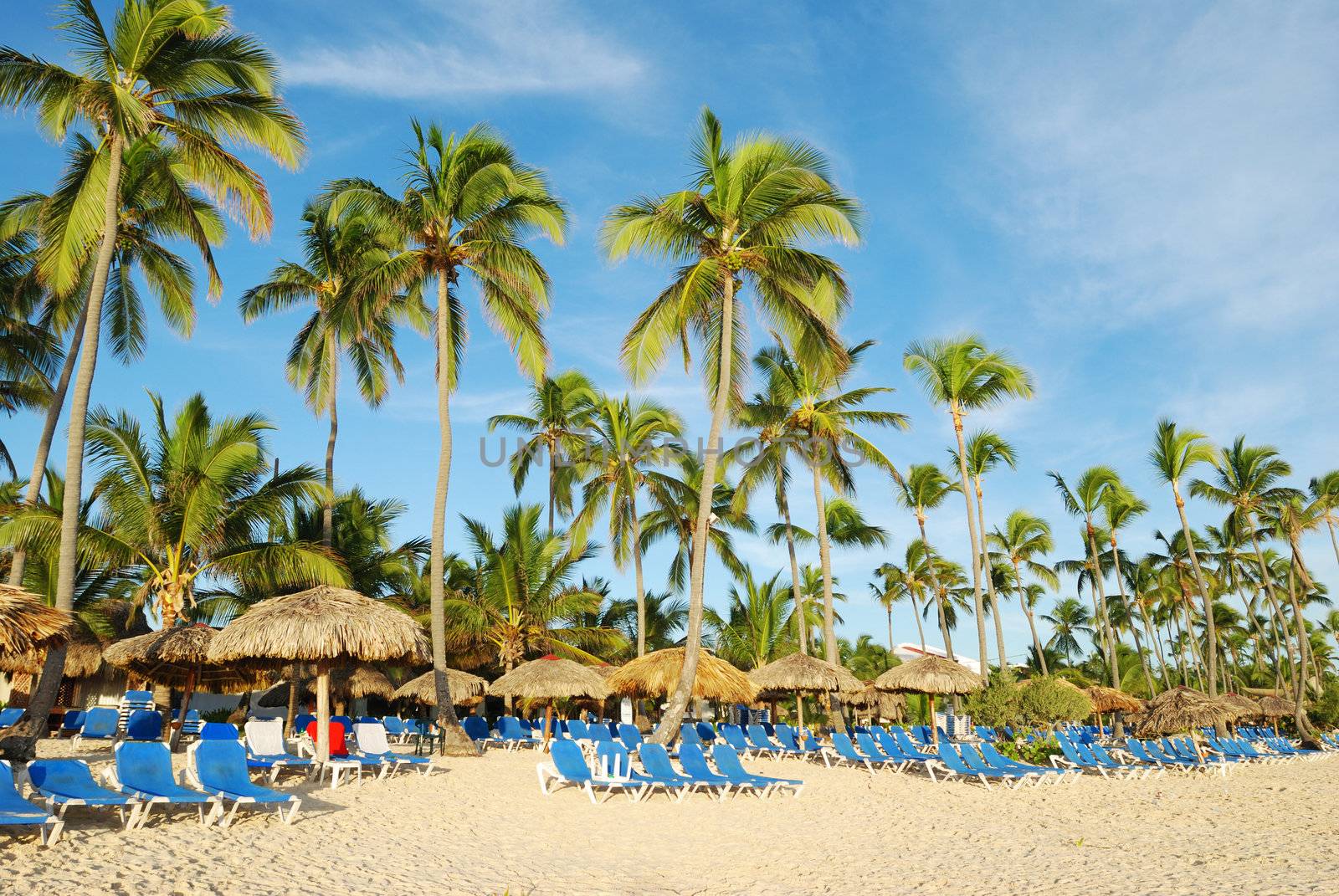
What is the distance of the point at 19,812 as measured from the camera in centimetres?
545

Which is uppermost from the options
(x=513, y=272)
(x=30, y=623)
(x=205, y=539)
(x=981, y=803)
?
(x=513, y=272)

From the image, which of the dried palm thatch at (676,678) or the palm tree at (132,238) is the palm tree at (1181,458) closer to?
the dried palm thatch at (676,678)

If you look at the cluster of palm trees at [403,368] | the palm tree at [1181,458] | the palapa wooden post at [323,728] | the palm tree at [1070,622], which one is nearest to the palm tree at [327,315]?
the cluster of palm trees at [403,368]

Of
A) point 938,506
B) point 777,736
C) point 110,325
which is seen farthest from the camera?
point 938,506

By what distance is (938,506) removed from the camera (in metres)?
30.2

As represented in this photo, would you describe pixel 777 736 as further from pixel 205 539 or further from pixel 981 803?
pixel 205 539

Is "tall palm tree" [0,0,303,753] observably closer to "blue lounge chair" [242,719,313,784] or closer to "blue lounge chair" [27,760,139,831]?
"blue lounge chair" [242,719,313,784]

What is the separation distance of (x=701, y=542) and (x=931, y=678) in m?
7.33

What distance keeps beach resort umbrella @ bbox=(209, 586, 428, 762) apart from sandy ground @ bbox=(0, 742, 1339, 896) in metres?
1.34

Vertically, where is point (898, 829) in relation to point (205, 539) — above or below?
below

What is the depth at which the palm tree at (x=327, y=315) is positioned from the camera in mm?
19625

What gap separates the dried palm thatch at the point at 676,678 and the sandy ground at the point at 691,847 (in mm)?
4432

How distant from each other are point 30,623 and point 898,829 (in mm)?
8483

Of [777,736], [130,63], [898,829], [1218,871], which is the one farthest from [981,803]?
[130,63]
